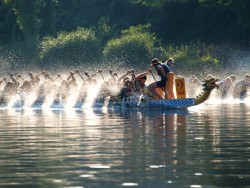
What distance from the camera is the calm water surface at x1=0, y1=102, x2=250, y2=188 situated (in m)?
15.4

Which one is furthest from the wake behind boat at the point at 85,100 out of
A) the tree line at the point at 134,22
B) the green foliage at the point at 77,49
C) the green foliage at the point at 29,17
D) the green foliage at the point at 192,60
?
the green foliage at the point at 29,17

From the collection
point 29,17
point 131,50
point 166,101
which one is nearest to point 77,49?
point 131,50

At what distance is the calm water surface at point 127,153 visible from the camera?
607 inches

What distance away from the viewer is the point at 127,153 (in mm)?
19062

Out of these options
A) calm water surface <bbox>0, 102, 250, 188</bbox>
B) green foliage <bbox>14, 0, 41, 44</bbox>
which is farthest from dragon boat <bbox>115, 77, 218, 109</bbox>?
green foliage <bbox>14, 0, 41, 44</bbox>

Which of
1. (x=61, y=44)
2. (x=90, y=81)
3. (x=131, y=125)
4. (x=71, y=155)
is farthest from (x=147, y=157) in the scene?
(x=61, y=44)

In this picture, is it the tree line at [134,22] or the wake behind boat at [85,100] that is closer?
the wake behind boat at [85,100]

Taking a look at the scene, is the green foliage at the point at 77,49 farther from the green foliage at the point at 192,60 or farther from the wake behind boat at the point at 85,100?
the wake behind boat at the point at 85,100

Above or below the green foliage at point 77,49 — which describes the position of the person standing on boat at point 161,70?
below

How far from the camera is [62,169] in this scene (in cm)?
1683

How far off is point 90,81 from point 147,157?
25.9 metres

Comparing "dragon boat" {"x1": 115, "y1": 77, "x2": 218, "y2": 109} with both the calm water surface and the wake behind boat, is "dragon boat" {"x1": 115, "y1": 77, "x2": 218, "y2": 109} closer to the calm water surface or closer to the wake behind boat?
the wake behind boat

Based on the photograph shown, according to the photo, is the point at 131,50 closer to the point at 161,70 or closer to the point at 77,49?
the point at 77,49


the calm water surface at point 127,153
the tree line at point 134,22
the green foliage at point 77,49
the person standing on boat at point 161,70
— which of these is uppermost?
the tree line at point 134,22
